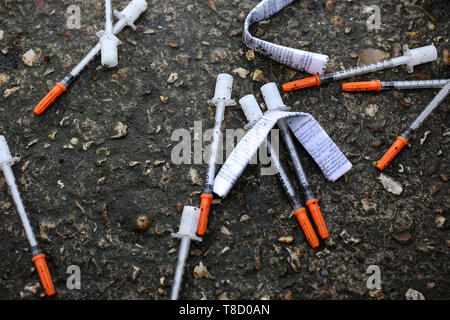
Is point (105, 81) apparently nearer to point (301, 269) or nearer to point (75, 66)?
point (75, 66)

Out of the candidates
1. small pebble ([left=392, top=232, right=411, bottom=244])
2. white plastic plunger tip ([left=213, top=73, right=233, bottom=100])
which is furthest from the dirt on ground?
white plastic plunger tip ([left=213, top=73, right=233, bottom=100])

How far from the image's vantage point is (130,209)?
2.24 m

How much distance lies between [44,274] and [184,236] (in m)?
0.83

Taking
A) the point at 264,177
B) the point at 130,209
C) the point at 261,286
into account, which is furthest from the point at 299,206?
the point at 130,209

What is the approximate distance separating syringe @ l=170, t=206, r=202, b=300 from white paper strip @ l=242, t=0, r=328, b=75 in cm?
121

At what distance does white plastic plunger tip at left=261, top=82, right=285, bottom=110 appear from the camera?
2.37 m

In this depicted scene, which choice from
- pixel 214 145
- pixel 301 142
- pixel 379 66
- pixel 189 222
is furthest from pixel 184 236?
pixel 379 66

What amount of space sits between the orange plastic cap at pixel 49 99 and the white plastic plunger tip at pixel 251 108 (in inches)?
48.4

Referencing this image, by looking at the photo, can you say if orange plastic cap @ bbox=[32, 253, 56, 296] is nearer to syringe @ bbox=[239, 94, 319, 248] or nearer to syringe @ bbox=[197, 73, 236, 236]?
syringe @ bbox=[197, 73, 236, 236]

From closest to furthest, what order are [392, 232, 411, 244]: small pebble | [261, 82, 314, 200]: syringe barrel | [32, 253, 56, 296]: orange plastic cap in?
1. [32, 253, 56, 296]: orange plastic cap
2. [392, 232, 411, 244]: small pebble
3. [261, 82, 314, 200]: syringe barrel
